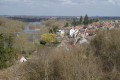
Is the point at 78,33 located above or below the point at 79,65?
below

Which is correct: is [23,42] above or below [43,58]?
below

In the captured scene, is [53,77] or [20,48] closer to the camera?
[53,77]

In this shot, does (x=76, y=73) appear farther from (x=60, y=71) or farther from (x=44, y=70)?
(x=44, y=70)

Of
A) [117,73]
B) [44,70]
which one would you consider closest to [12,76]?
[44,70]

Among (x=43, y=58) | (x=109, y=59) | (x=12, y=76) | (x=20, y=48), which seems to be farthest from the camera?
(x=20, y=48)

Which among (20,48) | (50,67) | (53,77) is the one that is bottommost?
(20,48)

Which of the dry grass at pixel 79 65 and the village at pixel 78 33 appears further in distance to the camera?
the village at pixel 78 33

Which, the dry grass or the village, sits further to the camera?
the village

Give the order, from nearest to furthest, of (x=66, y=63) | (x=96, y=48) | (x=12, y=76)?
(x=66, y=63) < (x=12, y=76) < (x=96, y=48)

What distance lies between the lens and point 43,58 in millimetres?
4574

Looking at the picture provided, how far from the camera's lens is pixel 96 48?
18.5 feet

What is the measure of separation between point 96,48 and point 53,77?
2523mm

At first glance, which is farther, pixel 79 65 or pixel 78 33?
pixel 78 33

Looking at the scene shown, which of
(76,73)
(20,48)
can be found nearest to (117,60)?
(76,73)
